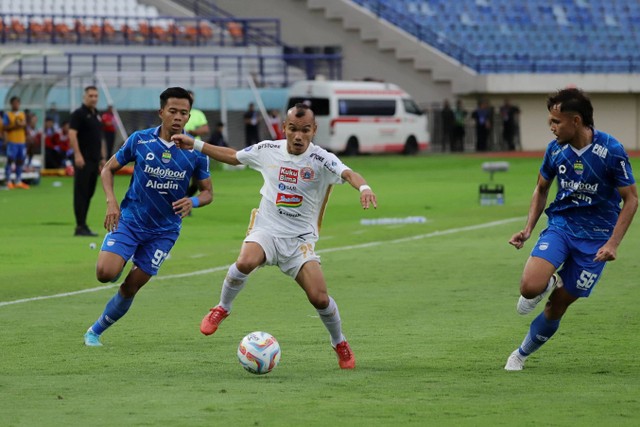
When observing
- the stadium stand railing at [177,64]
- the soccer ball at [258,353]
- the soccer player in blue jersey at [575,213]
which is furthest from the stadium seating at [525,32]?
the soccer ball at [258,353]

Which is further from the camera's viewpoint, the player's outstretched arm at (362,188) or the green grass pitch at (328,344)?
the player's outstretched arm at (362,188)

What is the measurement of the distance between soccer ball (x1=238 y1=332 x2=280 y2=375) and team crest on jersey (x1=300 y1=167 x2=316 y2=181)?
1138 mm

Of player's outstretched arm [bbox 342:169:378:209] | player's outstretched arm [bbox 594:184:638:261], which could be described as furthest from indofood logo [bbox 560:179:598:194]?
player's outstretched arm [bbox 342:169:378:209]

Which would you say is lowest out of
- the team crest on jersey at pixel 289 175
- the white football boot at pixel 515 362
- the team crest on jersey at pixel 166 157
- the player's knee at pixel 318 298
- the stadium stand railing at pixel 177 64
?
the white football boot at pixel 515 362

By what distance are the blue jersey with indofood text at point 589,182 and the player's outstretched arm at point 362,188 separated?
49.2 inches

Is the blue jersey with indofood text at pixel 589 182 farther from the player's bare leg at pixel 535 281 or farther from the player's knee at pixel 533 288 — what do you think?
the player's knee at pixel 533 288

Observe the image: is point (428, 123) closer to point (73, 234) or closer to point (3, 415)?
point (73, 234)

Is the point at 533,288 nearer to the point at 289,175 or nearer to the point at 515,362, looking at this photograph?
the point at 515,362

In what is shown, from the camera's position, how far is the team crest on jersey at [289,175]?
30.8ft

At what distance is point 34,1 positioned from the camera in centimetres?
4759

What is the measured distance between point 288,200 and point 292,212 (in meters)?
0.09

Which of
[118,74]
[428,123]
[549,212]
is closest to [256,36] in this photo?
[428,123]

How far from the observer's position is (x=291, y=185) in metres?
9.41

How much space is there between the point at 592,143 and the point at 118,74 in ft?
109
